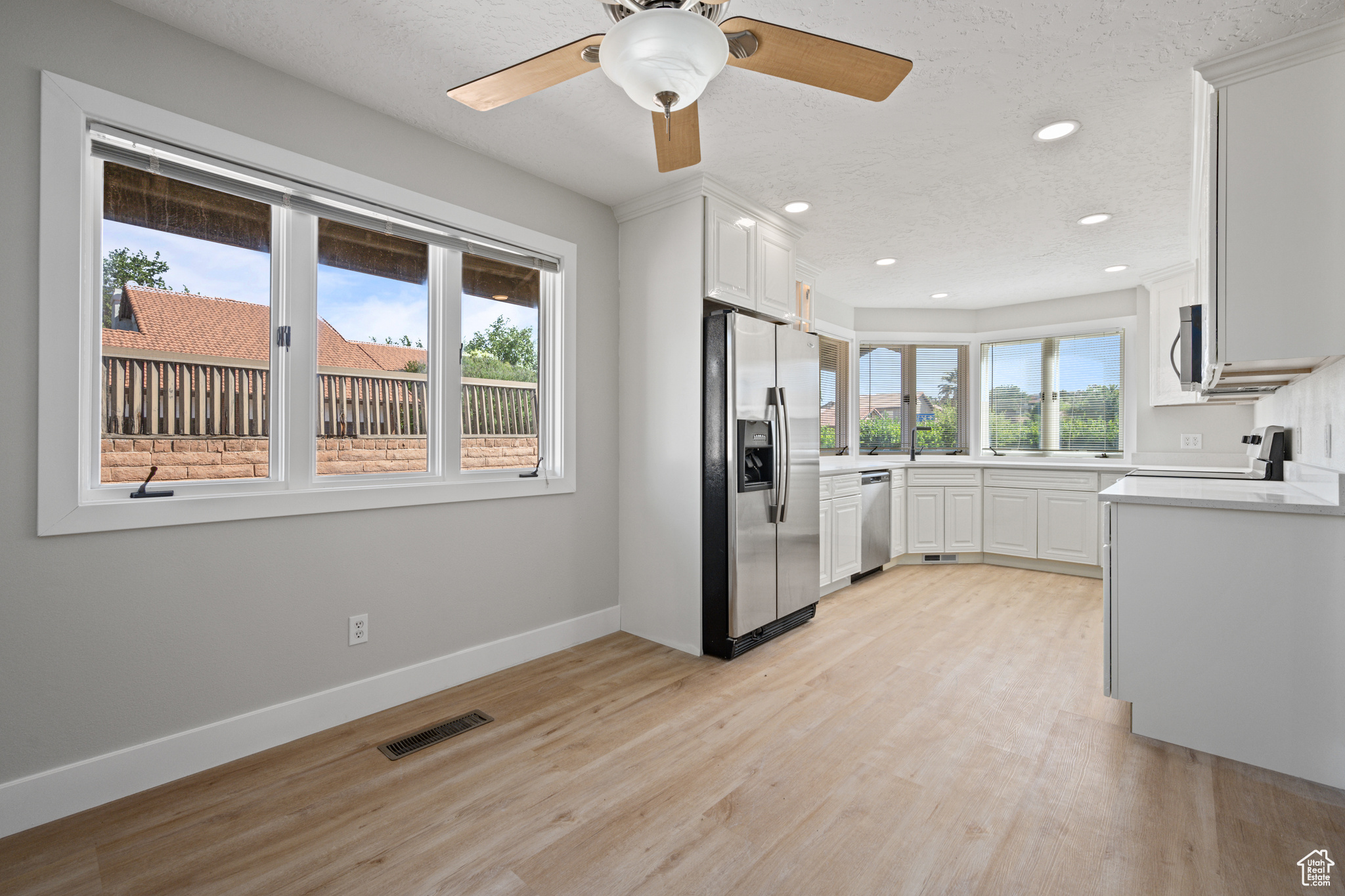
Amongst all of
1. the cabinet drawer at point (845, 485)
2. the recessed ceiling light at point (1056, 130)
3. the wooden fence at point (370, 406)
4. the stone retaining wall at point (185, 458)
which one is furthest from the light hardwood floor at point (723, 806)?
the recessed ceiling light at point (1056, 130)

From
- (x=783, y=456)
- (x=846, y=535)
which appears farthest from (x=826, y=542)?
(x=783, y=456)

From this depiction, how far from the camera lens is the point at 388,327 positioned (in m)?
2.68

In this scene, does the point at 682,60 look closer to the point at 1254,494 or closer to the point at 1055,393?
the point at 1254,494

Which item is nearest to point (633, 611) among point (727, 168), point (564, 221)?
point (564, 221)

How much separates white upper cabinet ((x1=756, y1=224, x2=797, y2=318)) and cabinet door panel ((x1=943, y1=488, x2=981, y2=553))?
8.34ft

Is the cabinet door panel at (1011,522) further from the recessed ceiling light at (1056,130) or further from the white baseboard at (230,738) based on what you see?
the white baseboard at (230,738)

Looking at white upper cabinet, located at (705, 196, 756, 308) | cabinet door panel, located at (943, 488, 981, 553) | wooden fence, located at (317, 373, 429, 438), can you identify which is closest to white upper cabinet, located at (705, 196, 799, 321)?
white upper cabinet, located at (705, 196, 756, 308)

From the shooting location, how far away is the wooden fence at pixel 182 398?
201 centimetres

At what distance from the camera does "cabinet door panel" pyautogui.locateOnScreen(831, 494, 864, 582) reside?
4293mm

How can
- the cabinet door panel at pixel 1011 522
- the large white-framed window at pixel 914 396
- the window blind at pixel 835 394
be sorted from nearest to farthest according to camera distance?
1. the cabinet door panel at pixel 1011 522
2. the window blind at pixel 835 394
3. the large white-framed window at pixel 914 396

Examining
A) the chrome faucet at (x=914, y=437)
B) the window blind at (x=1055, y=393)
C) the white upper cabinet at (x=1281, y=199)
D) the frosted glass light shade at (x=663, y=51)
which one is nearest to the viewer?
the frosted glass light shade at (x=663, y=51)

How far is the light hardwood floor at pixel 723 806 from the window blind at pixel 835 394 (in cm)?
289

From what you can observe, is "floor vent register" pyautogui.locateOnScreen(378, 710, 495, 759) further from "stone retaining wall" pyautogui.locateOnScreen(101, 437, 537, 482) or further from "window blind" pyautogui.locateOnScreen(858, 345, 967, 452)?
"window blind" pyautogui.locateOnScreen(858, 345, 967, 452)

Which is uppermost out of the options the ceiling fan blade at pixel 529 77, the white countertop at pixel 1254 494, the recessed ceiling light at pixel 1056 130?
the recessed ceiling light at pixel 1056 130
